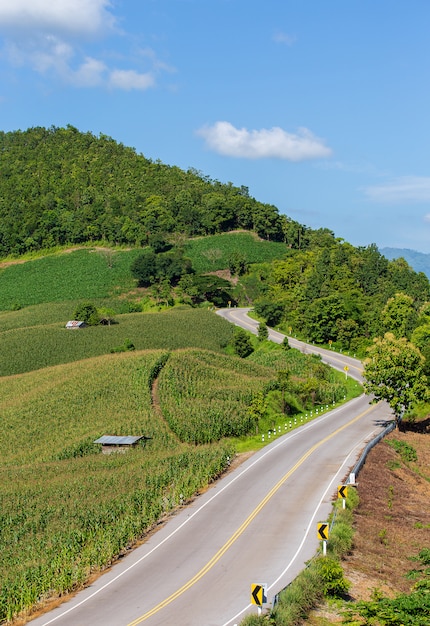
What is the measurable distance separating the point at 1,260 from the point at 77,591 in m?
159

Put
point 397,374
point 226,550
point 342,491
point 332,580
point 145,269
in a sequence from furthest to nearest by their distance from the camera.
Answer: point 145,269 → point 397,374 → point 342,491 → point 226,550 → point 332,580

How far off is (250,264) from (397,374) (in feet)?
320

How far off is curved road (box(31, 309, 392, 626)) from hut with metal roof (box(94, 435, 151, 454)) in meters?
10.0

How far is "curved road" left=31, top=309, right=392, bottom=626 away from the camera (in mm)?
26312

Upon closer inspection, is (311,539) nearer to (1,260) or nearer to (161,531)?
(161,531)

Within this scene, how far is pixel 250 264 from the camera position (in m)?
156

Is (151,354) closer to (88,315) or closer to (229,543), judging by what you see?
(88,315)

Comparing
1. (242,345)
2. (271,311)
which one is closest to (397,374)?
(242,345)

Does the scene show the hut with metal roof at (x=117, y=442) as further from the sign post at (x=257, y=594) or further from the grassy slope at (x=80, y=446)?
the sign post at (x=257, y=594)

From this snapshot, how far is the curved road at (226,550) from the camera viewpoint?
2631 centimetres

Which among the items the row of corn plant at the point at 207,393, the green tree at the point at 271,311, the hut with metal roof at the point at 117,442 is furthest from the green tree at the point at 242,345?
the hut with metal roof at the point at 117,442

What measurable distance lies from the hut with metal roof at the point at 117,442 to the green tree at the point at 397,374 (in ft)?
69.0

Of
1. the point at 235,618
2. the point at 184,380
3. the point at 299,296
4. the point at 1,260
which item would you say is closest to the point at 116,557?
the point at 235,618

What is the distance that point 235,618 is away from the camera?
82.9ft
